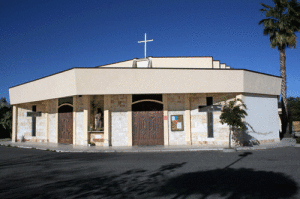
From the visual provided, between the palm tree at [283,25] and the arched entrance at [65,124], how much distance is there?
780 inches

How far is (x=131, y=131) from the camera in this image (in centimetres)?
1789

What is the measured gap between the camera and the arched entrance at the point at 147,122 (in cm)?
1795

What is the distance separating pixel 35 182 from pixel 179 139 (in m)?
12.1

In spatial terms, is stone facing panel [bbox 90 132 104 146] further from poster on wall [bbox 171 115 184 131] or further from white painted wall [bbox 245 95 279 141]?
white painted wall [bbox 245 95 279 141]

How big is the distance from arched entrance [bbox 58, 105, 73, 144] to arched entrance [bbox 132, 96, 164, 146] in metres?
5.84

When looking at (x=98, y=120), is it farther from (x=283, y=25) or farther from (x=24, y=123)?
(x=283, y=25)

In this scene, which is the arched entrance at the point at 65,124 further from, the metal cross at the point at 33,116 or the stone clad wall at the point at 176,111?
the stone clad wall at the point at 176,111

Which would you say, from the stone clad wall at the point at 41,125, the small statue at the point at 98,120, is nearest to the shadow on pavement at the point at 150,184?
the small statue at the point at 98,120

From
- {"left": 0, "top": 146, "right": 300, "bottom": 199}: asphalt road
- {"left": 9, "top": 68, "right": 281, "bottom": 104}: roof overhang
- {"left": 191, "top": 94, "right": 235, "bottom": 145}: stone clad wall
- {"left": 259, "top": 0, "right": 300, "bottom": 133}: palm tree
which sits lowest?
{"left": 0, "top": 146, "right": 300, "bottom": 199}: asphalt road

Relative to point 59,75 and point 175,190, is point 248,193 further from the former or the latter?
point 59,75

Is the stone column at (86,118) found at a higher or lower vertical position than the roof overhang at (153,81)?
lower

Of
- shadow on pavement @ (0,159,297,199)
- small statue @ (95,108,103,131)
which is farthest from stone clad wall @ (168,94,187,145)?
shadow on pavement @ (0,159,297,199)

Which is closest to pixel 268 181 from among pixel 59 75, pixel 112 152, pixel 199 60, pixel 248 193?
pixel 248 193

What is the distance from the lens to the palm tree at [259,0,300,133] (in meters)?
21.9
